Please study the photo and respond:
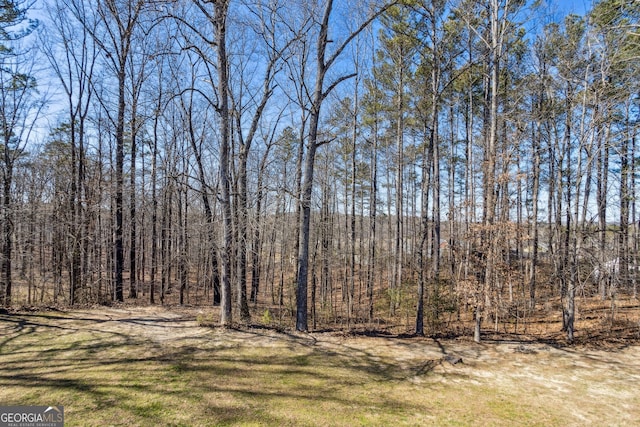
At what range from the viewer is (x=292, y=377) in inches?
181

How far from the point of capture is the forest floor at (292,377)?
141 inches

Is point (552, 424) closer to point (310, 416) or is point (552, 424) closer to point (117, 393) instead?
point (310, 416)

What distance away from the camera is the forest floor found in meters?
3.58

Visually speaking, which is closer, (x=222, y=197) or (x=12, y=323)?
(x=12, y=323)

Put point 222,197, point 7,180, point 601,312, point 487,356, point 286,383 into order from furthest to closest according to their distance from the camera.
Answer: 1. point 601,312
2. point 7,180
3. point 222,197
4. point 487,356
5. point 286,383

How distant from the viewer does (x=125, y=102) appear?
34.9 feet

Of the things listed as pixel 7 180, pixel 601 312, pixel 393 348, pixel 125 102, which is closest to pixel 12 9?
pixel 125 102

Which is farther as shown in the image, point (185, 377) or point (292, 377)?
point (292, 377)

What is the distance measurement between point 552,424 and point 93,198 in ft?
38.0

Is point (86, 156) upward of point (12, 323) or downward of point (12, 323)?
upward

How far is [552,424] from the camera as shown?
3.65 meters

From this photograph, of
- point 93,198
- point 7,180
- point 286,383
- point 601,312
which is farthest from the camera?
point 601,312

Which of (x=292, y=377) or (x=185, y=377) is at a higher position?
(x=185, y=377)

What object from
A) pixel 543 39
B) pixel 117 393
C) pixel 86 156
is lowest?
pixel 117 393
